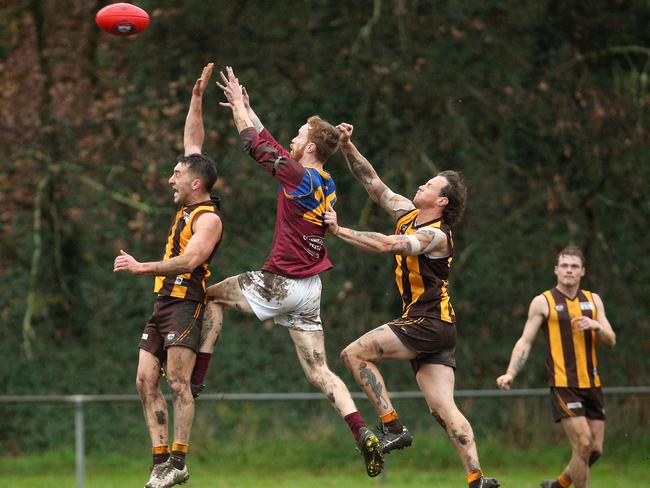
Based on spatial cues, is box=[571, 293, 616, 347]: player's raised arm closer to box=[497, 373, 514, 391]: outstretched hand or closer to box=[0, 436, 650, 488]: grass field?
box=[497, 373, 514, 391]: outstretched hand

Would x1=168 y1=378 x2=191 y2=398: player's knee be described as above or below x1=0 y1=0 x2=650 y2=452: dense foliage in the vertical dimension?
below

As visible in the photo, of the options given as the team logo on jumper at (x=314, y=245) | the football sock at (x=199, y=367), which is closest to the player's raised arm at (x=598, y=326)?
the team logo on jumper at (x=314, y=245)

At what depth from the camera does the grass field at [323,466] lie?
37.7 ft

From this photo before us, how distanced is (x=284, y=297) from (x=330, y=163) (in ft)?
21.5

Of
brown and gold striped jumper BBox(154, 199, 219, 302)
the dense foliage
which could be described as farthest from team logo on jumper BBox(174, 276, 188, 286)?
the dense foliage

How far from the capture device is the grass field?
11.5m

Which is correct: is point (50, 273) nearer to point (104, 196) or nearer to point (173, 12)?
point (104, 196)

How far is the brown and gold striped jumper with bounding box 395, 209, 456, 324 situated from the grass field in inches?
165

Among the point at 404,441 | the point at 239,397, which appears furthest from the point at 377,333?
the point at 239,397

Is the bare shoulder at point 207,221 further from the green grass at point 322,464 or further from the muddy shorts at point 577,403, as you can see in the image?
the green grass at point 322,464

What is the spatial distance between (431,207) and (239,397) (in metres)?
4.08

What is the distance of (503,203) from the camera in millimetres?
14117

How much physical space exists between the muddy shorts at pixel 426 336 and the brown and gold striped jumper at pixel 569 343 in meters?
2.15

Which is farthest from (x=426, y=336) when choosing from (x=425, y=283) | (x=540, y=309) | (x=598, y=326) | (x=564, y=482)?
(x=564, y=482)
